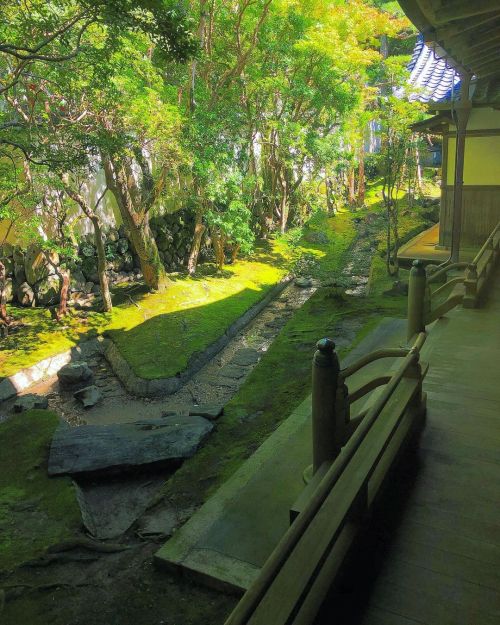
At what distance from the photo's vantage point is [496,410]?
229 inches

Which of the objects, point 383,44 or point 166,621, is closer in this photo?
point 166,621

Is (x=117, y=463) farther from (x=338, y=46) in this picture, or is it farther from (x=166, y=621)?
(x=338, y=46)

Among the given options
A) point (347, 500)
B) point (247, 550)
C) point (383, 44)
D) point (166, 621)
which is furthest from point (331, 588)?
point (383, 44)

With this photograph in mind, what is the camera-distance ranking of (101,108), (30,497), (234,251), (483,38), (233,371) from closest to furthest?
(30,497) < (483,38) < (101,108) < (233,371) < (234,251)

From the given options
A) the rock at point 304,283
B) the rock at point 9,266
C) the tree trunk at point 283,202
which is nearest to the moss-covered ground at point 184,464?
the rock at point 304,283

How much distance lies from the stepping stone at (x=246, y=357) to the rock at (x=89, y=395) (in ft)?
12.8

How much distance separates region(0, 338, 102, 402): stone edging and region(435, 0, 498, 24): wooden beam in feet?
39.0

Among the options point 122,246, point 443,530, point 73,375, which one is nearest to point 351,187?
point 122,246

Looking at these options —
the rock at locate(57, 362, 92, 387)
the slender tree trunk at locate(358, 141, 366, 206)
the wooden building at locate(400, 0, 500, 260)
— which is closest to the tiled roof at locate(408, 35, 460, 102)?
the wooden building at locate(400, 0, 500, 260)

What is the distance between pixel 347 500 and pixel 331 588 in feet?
1.88

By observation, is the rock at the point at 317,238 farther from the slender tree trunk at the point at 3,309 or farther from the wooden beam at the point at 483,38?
the wooden beam at the point at 483,38

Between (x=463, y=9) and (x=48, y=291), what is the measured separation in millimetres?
14429

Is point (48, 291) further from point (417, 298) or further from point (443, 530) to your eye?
point (443, 530)

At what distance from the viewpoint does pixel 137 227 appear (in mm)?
17234
